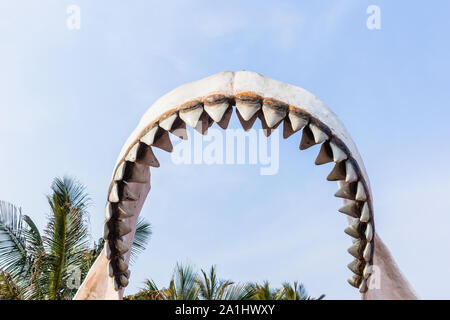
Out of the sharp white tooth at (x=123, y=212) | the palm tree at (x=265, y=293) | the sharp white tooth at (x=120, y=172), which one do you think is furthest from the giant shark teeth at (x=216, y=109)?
the palm tree at (x=265, y=293)

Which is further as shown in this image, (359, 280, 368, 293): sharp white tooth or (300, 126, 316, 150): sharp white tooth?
(359, 280, 368, 293): sharp white tooth

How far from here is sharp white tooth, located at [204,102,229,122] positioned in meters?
3.08

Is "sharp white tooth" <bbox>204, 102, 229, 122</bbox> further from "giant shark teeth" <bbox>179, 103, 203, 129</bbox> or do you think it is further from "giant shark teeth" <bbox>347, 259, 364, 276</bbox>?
"giant shark teeth" <bbox>347, 259, 364, 276</bbox>

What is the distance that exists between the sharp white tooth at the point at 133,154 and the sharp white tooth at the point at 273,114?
35.1 inches

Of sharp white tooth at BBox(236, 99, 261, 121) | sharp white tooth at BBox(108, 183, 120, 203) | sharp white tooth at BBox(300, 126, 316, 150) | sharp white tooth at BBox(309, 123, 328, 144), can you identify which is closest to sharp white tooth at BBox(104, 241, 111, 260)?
sharp white tooth at BBox(108, 183, 120, 203)

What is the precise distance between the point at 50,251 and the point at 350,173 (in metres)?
7.72

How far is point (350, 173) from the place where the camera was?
3.13m

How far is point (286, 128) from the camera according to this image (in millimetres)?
3428

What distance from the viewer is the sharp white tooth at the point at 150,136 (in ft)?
10.5

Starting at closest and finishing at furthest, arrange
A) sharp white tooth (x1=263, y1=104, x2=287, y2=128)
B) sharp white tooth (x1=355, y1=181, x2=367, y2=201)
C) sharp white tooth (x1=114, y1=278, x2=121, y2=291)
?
sharp white tooth (x1=263, y1=104, x2=287, y2=128), sharp white tooth (x1=355, y1=181, x2=367, y2=201), sharp white tooth (x1=114, y1=278, x2=121, y2=291)

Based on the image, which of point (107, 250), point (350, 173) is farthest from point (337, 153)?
point (107, 250)
